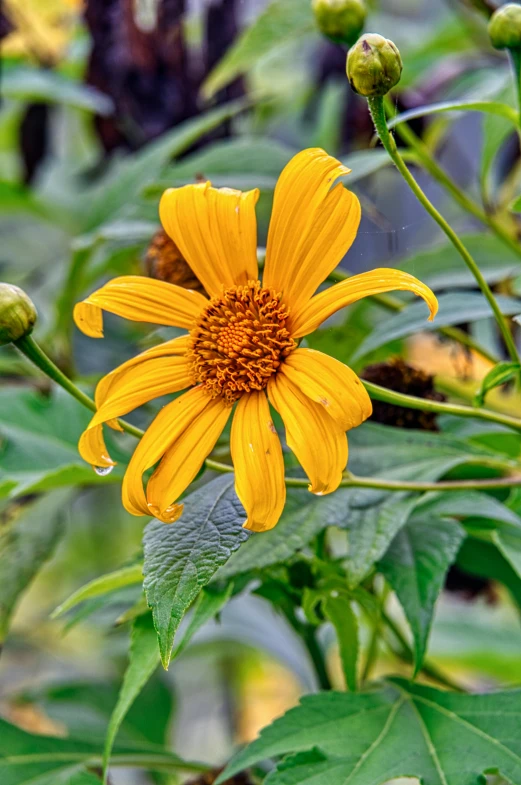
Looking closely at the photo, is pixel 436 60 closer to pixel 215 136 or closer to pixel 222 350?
pixel 215 136

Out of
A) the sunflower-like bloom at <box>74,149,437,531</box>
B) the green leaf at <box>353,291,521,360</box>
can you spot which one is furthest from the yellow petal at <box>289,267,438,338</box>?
the green leaf at <box>353,291,521,360</box>

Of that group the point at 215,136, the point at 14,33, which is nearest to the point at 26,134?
the point at 14,33

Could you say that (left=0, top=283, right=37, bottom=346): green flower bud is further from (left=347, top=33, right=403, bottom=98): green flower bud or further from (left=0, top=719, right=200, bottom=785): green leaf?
(left=0, top=719, right=200, bottom=785): green leaf

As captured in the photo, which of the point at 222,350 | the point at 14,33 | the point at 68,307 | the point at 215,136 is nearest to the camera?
the point at 222,350

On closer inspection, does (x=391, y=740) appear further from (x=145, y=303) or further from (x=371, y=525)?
(x=145, y=303)

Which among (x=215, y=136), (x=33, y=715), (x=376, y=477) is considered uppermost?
(x=215, y=136)

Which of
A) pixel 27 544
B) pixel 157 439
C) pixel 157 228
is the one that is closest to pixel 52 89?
pixel 157 228

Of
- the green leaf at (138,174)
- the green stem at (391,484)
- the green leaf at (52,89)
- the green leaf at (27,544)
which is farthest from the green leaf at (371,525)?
the green leaf at (52,89)
